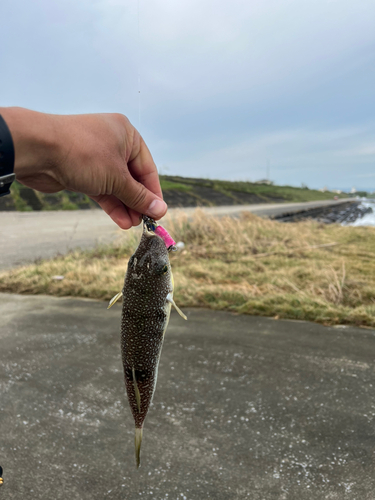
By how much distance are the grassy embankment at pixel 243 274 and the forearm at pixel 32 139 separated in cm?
373

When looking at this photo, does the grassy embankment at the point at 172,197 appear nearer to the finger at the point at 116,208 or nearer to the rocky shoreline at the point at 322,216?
the rocky shoreline at the point at 322,216

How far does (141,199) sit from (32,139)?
0.44 m

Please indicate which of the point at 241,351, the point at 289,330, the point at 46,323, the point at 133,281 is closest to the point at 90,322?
the point at 46,323

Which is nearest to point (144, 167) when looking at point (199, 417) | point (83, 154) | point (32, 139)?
point (83, 154)

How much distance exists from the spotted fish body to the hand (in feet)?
0.89

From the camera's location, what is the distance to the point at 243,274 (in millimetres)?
6402

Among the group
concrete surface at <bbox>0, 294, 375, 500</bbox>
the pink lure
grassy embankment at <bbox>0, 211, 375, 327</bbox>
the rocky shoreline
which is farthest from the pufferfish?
the rocky shoreline

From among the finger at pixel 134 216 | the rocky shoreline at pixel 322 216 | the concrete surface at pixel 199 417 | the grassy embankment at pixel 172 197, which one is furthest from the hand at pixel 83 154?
the rocky shoreline at pixel 322 216

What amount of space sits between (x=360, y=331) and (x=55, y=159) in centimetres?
373

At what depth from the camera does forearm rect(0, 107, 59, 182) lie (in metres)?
1.22

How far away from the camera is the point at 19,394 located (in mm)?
2939

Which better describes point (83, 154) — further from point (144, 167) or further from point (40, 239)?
point (40, 239)

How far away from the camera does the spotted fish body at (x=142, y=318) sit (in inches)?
51.3

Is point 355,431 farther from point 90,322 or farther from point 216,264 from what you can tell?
point 216,264
